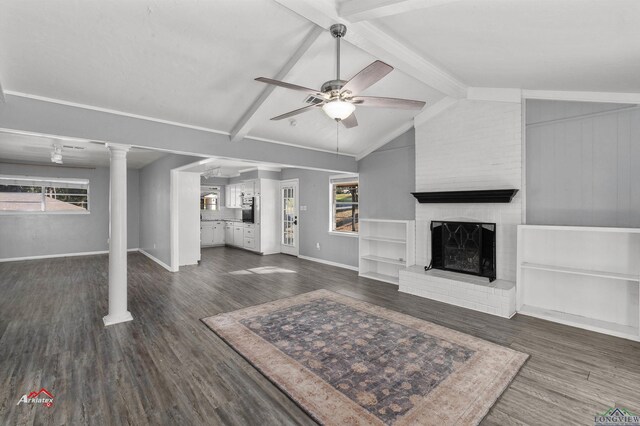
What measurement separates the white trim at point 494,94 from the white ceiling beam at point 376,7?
2530 mm

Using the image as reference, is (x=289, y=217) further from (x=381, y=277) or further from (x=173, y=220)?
(x=381, y=277)

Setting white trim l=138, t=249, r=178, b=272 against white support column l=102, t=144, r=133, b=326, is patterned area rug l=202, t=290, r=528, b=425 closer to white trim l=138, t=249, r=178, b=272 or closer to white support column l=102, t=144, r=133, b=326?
white support column l=102, t=144, r=133, b=326

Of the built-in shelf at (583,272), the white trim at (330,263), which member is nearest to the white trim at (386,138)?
the white trim at (330,263)

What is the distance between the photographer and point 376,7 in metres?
2.15

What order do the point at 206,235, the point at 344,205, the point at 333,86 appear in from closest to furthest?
the point at 333,86
the point at 344,205
the point at 206,235

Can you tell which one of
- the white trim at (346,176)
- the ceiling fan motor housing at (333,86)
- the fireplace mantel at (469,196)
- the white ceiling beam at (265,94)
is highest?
the white ceiling beam at (265,94)

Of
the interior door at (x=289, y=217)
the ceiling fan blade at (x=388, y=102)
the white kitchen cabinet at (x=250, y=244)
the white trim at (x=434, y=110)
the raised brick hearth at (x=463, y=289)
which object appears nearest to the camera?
the ceiling fan blade at (x=388, y=102)

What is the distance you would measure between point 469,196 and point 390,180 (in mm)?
1708

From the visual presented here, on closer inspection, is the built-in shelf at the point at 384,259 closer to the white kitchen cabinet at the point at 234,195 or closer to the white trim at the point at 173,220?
the white trim at the point at 173,220

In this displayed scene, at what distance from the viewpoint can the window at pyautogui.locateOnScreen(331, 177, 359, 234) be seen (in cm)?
686

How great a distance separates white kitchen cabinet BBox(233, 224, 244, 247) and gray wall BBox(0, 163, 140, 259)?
9.92 feet

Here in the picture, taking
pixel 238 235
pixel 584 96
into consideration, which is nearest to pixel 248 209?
pixel 238 235

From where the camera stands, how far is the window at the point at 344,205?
22.5 feet

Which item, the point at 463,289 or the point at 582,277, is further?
the point at 463,289
